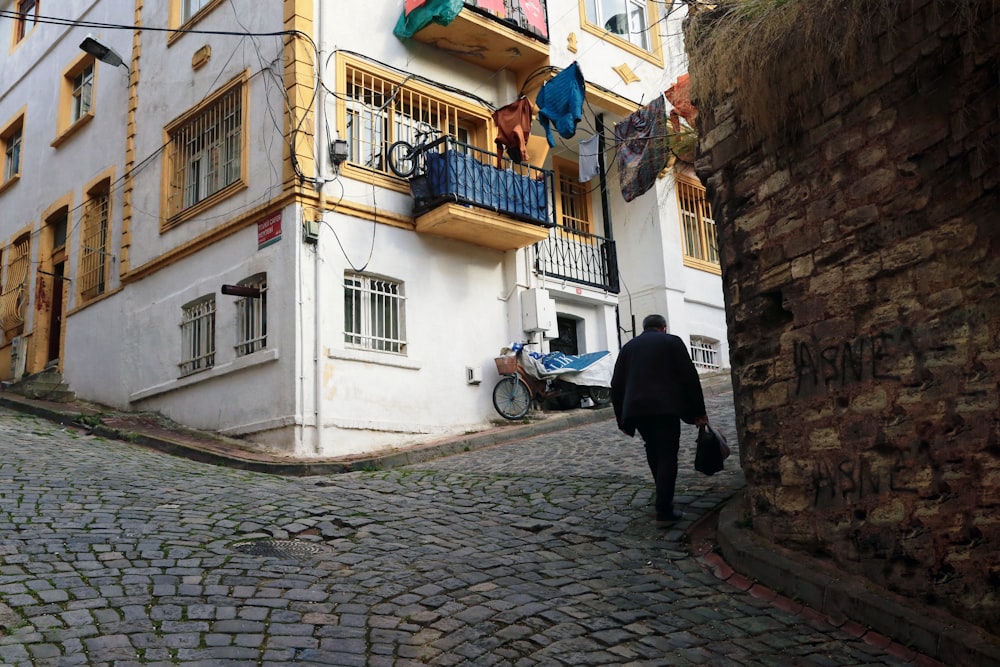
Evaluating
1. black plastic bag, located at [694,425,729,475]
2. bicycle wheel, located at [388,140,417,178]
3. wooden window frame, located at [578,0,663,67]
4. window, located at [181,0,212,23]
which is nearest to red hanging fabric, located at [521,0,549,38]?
wooden window frame, located at [578,0,663,67]

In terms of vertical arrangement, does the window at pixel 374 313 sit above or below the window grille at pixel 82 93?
below

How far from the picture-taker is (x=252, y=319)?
13.0m

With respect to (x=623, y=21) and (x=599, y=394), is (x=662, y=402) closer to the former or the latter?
(x=599, y=394)

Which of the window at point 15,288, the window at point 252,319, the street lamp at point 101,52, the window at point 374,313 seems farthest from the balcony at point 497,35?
the window at point 15,288

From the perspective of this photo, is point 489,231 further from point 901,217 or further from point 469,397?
point 901,217

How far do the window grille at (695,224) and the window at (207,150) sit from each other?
873 cm

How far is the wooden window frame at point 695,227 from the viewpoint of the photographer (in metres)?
18.4

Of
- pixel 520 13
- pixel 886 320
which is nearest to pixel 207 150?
pixel 520 13

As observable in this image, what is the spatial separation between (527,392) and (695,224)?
6.72 metres

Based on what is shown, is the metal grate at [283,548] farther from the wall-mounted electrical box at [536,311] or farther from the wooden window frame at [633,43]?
the wooden window frame at [633,43]

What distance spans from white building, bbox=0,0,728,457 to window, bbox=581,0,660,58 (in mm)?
59

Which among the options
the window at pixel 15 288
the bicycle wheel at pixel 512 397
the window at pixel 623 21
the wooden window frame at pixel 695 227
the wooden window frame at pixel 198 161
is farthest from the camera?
the window at pixel 15 288

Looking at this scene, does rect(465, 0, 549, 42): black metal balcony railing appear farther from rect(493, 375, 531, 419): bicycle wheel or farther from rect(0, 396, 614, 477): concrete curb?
rect(0, 396, 614, 477): concrete curb

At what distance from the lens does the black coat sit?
272 inches
